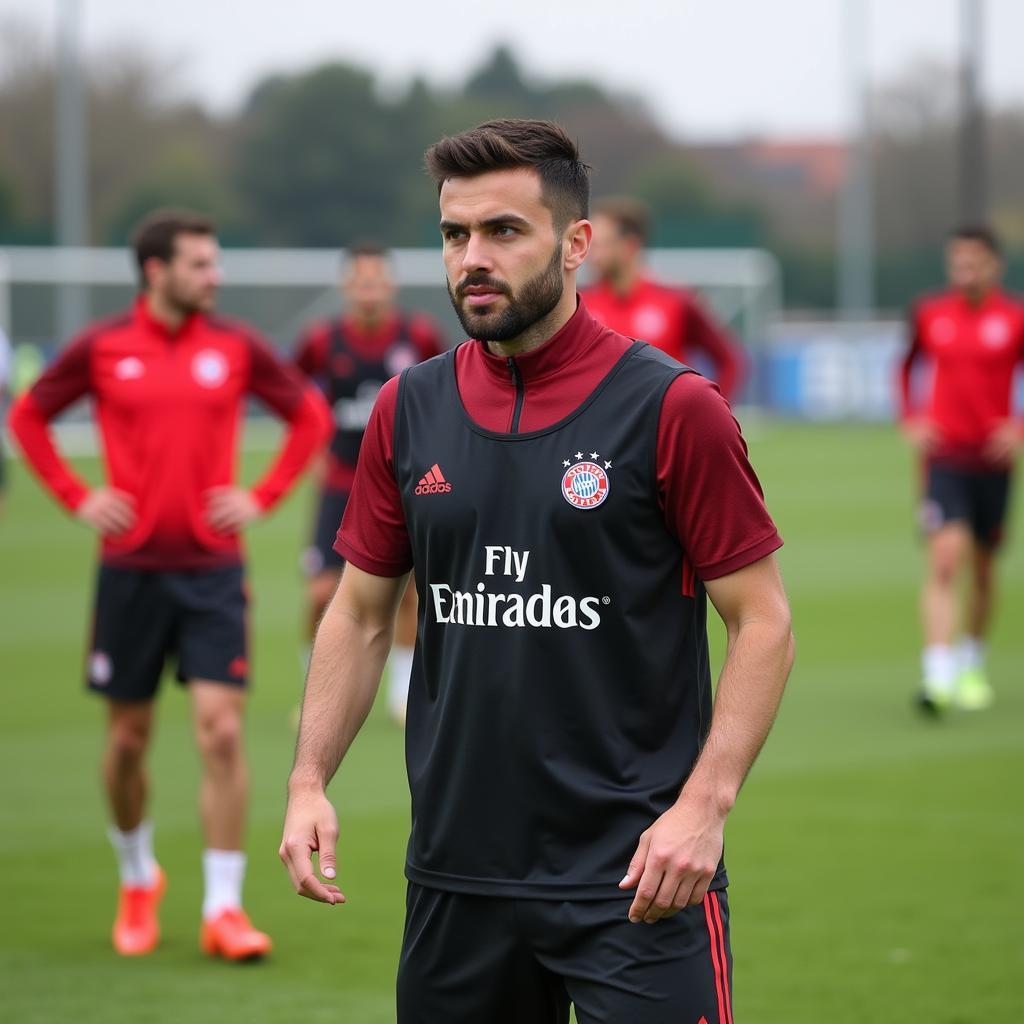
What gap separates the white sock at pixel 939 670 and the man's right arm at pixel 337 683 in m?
7.41

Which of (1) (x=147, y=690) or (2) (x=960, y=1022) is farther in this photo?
(1) (x=147, y=690)

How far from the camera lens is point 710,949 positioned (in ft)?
11.5

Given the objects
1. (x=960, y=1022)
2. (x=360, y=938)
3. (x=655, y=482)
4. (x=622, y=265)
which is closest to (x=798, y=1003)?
(x=960, y=1022)

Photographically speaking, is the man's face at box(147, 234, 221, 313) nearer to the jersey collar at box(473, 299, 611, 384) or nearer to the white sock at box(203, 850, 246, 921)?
the white sock at box(203, 850, 246, 921)

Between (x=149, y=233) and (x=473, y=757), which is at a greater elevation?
(x=149, y=233)

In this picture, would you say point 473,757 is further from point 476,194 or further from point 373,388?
point 373,388

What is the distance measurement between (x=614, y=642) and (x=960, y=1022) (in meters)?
2.83

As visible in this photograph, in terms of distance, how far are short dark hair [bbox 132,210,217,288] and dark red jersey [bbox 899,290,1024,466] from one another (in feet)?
18.9

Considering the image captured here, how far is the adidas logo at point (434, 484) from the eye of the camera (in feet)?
11.9

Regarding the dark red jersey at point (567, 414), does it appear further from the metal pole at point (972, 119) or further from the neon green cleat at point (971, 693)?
the metal pole at point (972, 119)

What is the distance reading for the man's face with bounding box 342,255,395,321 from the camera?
35.7 feet

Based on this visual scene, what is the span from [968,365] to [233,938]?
6.74 m

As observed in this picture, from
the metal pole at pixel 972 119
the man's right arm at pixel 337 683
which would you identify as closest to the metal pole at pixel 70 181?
the metal pole at pixel 972 119

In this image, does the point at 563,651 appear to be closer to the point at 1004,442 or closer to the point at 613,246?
the point at 613,246
